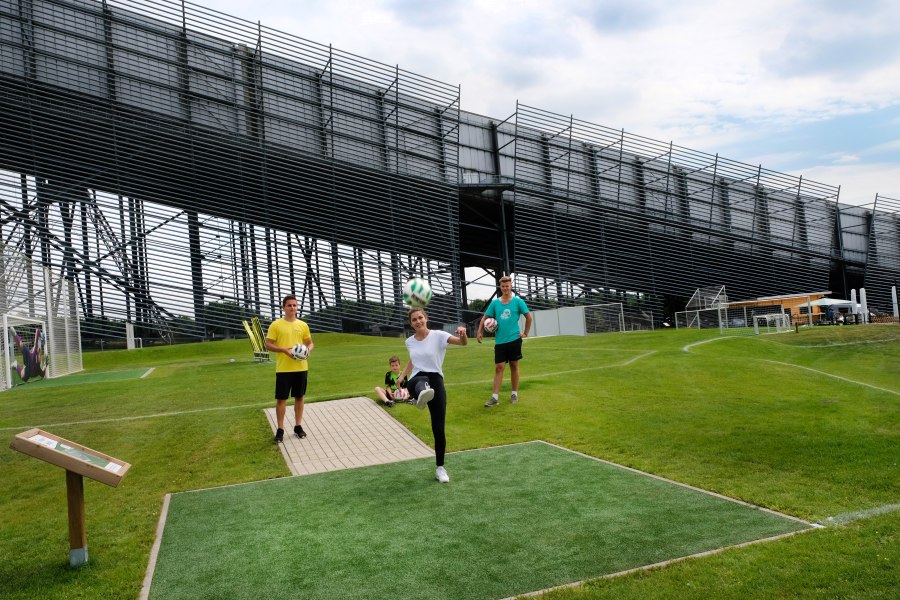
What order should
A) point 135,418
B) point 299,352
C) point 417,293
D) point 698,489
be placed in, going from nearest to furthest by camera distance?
point 698,489 → point 417,293 → point 299,352 → point 135,418

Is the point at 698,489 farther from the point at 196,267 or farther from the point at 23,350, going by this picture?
the point at 196,267

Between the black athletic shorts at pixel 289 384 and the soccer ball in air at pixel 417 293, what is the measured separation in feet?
6.34

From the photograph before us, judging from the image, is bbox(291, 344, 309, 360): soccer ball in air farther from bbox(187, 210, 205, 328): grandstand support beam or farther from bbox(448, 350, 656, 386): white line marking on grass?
bbox(187, 210, 205, 328): grandstand support beam

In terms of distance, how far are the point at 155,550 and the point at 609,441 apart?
4836mm

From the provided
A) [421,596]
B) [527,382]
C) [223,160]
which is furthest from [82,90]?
[421,596]

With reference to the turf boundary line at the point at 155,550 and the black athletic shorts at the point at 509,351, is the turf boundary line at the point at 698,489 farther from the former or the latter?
the turf boundary line at the point at 155,550

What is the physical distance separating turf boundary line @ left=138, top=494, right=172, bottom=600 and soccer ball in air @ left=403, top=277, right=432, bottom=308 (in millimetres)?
2950

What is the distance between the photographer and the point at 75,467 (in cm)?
397

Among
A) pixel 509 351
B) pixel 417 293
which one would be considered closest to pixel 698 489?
pixel 417 293

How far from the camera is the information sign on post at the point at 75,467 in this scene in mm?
3873

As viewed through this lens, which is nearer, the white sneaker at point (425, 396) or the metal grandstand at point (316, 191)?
the white sneaker at point (425, 396)

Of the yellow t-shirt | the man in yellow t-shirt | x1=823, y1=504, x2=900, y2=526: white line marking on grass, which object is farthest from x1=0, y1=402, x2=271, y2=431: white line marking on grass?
x1=823, y1=504, x2=900, y2=526: white line marking on grass

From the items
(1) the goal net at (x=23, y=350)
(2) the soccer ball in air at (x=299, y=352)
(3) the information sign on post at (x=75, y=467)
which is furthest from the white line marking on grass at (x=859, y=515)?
(1) the goal net at (x=23, y=350)

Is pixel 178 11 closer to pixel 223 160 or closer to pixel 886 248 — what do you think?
pixel 223 160
